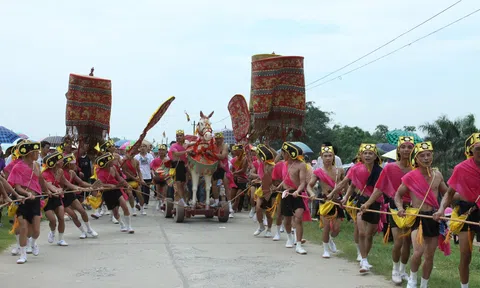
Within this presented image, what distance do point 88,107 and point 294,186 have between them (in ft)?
25.5

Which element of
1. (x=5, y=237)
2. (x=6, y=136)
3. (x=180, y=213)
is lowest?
(x=5, y=237)

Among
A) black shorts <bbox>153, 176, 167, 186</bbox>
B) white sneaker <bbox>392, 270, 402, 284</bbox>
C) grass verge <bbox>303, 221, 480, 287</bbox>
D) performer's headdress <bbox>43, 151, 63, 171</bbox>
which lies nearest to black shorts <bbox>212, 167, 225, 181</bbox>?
black shorts <bbox>153, 176, 167, 186</bbox>

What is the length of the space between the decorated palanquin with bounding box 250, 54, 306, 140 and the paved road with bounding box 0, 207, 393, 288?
109 inches

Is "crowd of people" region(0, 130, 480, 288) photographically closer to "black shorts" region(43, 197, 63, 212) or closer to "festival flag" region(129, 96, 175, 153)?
"black shorts" region(43, 197, 63, 212)

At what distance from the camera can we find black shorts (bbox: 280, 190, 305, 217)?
37.6 feet

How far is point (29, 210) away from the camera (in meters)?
10.5

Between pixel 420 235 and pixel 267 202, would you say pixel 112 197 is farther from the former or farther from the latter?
pixel 420 235

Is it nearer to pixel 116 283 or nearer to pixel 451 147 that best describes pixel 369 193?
pixel 116 283

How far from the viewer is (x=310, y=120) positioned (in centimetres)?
4169

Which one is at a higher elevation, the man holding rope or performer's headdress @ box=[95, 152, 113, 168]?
performer's headdress @ box=[95, 152, 113, 168]

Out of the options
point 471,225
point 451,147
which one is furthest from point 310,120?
point 471,225

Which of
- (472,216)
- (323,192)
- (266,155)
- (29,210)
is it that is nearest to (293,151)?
(323,192)

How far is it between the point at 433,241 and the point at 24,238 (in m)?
6.21

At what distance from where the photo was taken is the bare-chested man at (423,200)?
760cm
